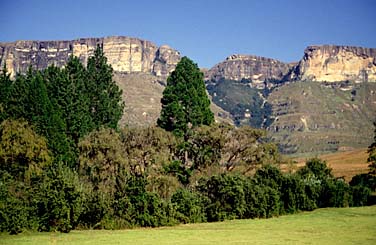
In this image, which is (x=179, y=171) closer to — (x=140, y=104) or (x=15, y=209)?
(x=15, y=209)

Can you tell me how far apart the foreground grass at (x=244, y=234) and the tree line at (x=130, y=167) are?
1.96 meters

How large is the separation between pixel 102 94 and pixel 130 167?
13766 millimetres

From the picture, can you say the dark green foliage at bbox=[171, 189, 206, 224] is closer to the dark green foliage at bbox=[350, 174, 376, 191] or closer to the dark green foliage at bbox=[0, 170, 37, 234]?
the dark green foliage at bbox=[0, 170, 37, 234]

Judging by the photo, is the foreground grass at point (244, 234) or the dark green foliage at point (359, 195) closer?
the foreground grass at point (244, 234)

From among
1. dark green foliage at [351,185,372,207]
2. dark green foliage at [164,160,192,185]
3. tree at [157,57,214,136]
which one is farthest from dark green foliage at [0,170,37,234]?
dark green foliage at [351,185,372,207]

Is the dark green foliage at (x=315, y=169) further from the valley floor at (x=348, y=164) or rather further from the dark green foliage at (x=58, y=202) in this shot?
the dark green foliage at (x=58, y=202)

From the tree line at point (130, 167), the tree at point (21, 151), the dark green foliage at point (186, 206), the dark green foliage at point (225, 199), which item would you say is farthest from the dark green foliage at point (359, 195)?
the tree at point (21, 151)

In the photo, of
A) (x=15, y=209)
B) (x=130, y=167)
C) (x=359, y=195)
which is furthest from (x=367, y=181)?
(x=15, y=209)

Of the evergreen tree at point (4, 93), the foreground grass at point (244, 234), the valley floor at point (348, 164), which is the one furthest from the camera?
the valley floor at point (348, 164)

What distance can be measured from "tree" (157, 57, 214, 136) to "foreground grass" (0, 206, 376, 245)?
38.9 feet

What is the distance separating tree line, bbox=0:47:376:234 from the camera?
37219mm

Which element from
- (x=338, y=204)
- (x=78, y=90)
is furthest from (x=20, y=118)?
(x=338, y=204)

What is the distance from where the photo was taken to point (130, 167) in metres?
43.8

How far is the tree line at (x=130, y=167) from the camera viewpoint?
1465 inches
